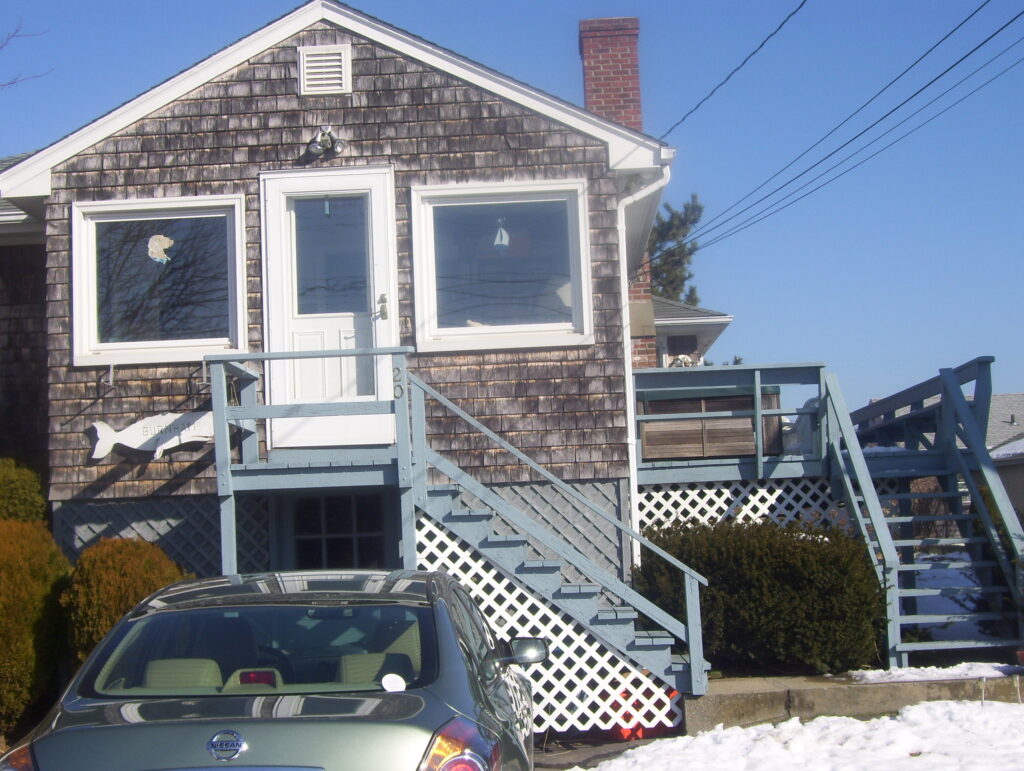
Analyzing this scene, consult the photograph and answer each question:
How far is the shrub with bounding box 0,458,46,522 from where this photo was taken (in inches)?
369

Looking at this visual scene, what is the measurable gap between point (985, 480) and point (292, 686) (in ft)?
23.8

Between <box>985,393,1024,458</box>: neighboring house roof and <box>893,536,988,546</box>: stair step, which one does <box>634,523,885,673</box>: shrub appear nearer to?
<box>893,536,988,546</box>: stair step

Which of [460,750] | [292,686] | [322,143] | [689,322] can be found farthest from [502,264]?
[689,322]

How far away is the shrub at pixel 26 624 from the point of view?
7.26 meters

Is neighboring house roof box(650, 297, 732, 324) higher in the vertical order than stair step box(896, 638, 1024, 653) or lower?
higher

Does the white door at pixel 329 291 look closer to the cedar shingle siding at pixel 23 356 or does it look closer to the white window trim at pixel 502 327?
the white window trim at pixel 502 327

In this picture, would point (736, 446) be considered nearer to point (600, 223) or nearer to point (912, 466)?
point (912, 466)

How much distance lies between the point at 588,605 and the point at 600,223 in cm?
337

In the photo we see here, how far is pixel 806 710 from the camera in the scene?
7.59 meters

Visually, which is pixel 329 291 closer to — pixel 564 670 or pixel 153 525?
pixel 153 525

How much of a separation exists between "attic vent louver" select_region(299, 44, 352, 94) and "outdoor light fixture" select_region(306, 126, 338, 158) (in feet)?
1.26

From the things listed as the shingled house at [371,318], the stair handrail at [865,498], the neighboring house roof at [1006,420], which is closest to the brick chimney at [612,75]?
the shingled house at [371,318]

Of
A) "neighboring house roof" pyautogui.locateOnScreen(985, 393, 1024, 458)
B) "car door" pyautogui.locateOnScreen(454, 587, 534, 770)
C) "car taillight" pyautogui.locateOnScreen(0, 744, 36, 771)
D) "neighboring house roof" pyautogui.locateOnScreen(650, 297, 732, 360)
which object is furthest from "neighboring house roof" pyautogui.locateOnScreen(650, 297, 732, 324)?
"neighboring house roof" pyautogui.locateOnScreen(985, 393, 1024, 458)

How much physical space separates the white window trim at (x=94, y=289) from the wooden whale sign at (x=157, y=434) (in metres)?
0.51
